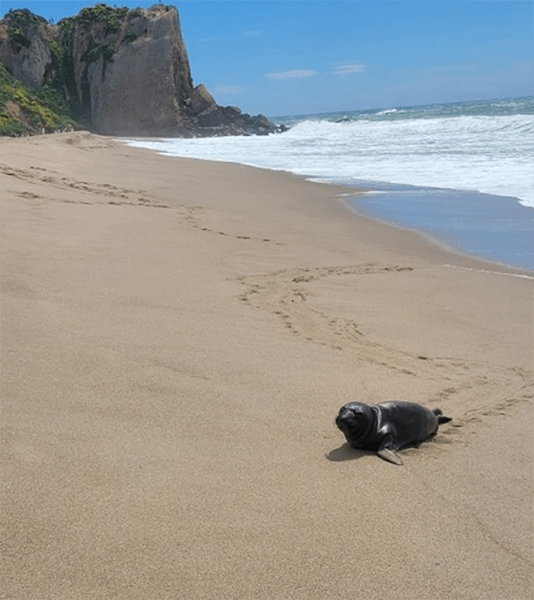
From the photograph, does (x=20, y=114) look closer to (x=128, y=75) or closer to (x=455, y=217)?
(x=128, y=75)

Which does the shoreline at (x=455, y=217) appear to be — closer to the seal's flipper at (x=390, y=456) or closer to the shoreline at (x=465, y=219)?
the shoreline at (x=465, y=219)

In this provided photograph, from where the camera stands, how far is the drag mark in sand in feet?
12.4

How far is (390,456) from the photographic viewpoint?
3.10m

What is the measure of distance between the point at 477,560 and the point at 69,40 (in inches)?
2207

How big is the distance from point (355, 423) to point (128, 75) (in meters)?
51.9

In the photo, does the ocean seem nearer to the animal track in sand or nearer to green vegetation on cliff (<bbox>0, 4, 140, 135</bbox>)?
the animal track in sand

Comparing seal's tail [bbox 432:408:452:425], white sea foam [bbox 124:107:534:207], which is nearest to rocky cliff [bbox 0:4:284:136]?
white sea foam [bbox 124:107:534:207]

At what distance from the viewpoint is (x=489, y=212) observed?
10.5 metres

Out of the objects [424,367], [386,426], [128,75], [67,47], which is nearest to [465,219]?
[424,367]

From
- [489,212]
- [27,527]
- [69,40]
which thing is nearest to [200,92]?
[69,40]

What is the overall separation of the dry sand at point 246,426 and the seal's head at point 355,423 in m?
0.07

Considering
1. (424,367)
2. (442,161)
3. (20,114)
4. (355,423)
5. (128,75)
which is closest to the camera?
(355,423)

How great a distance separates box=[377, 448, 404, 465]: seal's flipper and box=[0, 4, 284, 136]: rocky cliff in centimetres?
4724

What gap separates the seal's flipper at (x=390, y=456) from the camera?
10.1 ft
